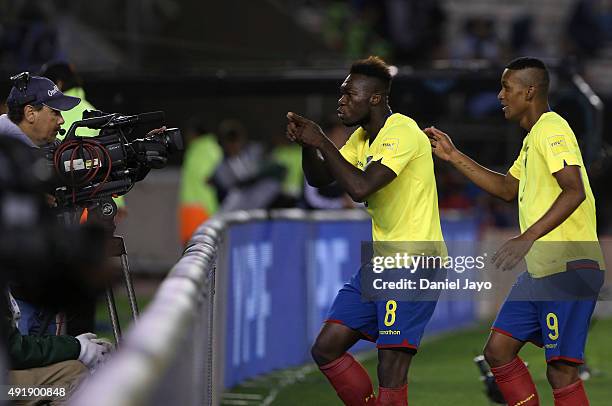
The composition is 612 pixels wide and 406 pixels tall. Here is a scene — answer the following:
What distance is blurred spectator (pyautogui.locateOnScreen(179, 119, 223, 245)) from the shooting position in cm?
1661

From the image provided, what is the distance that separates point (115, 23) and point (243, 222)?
24.6 feet

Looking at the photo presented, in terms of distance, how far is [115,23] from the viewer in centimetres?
1733

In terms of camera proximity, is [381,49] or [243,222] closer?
[243,222]

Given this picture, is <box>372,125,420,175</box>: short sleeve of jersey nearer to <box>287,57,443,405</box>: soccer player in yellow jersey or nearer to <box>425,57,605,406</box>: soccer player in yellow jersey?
<box>287,57,443,405</box>: soccer player in yellow jersey

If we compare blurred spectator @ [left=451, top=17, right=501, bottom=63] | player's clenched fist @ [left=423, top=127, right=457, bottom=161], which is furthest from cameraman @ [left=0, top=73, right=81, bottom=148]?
blurred spectator @ [left=451, top=17, right=501, bottom=63]

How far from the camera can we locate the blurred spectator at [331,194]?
43.4ft

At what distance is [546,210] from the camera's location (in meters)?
6.64

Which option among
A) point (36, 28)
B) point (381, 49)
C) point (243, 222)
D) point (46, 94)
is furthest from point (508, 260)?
point (381, 49)

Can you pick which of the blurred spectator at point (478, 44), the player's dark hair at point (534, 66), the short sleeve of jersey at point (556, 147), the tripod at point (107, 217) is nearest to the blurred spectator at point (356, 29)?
the blurred spectator at point (478, 44)

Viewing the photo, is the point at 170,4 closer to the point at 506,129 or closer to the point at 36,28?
the point at 36,28

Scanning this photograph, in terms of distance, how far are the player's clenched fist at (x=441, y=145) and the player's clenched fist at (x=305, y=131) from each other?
2.63 feet

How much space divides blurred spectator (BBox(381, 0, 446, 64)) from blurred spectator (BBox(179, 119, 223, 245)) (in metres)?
5.06

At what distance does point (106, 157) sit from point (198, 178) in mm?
9962

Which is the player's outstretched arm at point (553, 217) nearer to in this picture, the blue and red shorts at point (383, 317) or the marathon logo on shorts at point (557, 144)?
the marathon logo on shorts at point (557, 144)
